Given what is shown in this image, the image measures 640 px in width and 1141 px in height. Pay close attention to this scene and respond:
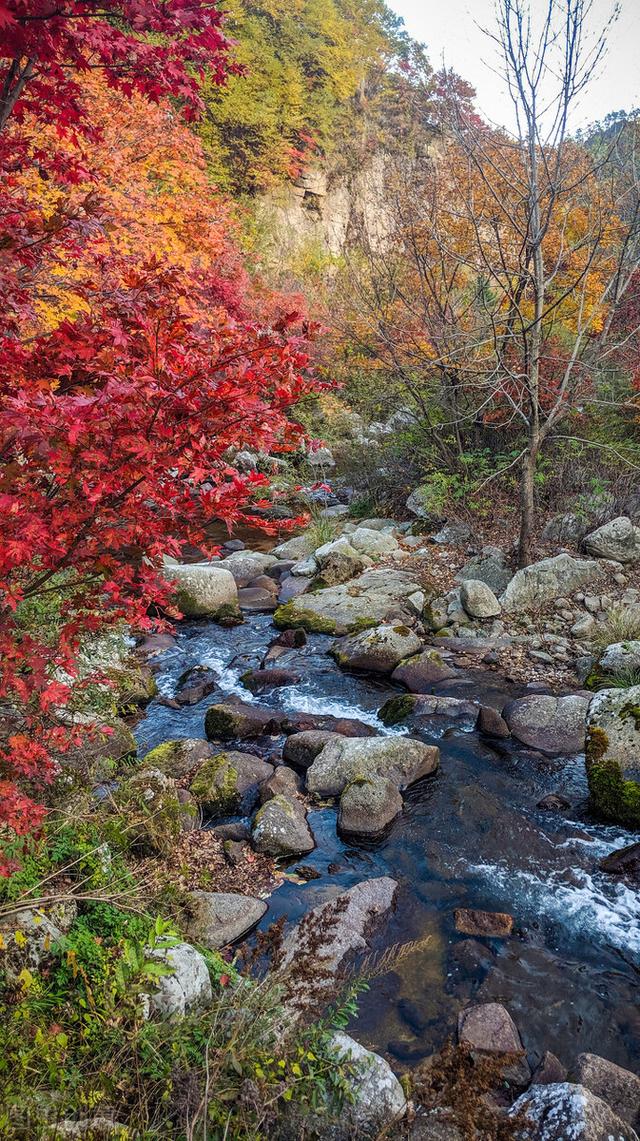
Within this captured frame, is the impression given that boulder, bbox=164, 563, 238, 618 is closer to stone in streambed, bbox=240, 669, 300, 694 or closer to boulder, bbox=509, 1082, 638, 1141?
stone in streambed, bbox=240, 669, 300, 694

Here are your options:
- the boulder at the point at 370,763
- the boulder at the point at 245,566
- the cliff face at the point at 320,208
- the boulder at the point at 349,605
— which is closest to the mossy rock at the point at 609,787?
the boulder at the point at 370,763

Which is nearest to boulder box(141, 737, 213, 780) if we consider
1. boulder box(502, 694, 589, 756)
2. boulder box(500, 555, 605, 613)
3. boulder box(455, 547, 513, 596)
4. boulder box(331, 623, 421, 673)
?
boulder box(331, 623, 421, 673)

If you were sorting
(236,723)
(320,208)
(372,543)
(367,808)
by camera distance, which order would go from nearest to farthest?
(367,808)
(236,723)
(372,543)
(320,208)

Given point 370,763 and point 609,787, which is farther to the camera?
point 370,763

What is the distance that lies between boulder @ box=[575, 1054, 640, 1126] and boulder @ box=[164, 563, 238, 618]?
263 inches

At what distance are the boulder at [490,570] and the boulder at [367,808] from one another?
4.11 meters

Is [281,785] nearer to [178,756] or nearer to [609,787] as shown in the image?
[178,756]

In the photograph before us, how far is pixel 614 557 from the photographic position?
819 centimetres

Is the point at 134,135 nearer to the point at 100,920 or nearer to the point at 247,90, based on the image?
the point at 100,920

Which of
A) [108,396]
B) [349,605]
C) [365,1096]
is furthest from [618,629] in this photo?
[108,396]

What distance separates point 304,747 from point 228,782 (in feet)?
2.89

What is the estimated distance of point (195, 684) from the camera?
23.1 feet

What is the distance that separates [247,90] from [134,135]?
14715 mm

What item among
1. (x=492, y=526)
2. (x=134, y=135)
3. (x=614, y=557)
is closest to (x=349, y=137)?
(x=134, y=135)
